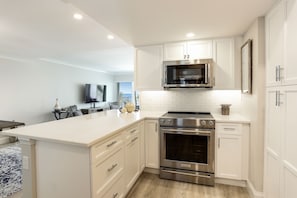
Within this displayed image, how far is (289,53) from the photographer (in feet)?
4.91

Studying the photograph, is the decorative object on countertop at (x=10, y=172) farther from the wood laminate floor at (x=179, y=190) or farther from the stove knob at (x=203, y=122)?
the stove knob at (x=203, y=122)

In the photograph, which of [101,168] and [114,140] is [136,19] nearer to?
[114,140]

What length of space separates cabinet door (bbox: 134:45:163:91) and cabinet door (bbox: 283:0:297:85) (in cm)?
194

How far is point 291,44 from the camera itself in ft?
4.82

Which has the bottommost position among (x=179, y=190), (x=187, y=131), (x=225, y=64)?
(x=179, y=190)

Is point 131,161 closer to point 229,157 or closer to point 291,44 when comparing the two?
point 229,157

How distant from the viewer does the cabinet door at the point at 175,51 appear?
306cm

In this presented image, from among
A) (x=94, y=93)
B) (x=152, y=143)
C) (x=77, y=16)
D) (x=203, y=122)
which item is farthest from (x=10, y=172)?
(x=94, y=93)

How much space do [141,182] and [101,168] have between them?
123cm

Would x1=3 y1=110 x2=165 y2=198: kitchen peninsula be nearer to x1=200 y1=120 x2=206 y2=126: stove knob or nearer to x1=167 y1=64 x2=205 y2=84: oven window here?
x1=200 y1=120 x2=206 y2=126: stove knob

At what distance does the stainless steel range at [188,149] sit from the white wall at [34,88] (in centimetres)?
486

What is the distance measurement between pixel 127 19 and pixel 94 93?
244 inches

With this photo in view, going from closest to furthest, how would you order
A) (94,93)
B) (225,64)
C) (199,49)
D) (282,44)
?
(282,44), (225,64), (199,49), (94,93)

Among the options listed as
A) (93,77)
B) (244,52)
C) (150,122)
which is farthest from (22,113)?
(244,52)
